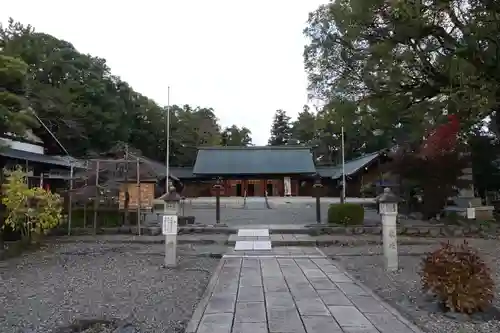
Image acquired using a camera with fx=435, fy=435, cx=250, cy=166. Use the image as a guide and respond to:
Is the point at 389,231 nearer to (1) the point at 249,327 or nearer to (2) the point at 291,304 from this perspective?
(2) the point at 291,304

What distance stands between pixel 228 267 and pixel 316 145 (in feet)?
133

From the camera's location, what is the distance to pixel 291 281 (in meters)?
6.25

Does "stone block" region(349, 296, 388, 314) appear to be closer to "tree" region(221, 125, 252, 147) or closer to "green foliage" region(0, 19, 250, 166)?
"green foliage" region(0, 19, 250, 166)

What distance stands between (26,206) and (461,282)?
8.59m

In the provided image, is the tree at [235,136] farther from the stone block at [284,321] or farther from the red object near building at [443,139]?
the stone block at [284,321]

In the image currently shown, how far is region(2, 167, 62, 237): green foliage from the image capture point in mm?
9250

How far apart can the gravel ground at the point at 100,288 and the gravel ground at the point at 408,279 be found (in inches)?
93.8

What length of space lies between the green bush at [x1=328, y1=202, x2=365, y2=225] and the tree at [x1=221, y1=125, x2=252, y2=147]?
4197 centimetres

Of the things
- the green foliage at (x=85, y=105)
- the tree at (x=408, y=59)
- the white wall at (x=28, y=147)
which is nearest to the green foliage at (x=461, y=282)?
the tree at (x=408, y=59)

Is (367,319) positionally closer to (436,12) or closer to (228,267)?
(228,267)

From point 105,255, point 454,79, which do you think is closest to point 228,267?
point 105,255

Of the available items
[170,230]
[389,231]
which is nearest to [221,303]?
[170,230]

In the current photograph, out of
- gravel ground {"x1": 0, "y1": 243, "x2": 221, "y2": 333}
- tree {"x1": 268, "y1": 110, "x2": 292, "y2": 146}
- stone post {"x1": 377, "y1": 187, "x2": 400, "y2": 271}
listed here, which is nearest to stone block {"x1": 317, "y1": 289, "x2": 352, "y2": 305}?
gravel ground {"x1": 0, "y1": 243, "x2": 221, "y2": 333}

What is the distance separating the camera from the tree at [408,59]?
33.0 feet
